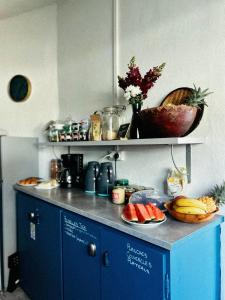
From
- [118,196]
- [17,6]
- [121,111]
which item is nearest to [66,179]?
[118,196]

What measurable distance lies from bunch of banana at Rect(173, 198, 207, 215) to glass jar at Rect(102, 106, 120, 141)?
75 centimetres

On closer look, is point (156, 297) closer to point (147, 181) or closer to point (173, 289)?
point (173, 289)

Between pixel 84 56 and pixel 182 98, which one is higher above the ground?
pixel 84 56

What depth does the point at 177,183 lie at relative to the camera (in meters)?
1.43

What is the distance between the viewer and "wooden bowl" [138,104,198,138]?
3.94ft

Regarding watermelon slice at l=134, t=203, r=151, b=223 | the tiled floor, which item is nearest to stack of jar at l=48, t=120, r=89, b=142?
watermelon slice at l=134, t=203, r=151, b=223

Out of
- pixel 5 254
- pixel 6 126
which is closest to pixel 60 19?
pixel 6 126

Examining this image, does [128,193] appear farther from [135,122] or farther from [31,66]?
[31,66]

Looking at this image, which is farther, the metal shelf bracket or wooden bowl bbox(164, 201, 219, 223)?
the metal shelf bracket

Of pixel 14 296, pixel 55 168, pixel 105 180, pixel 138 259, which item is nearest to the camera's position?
pixel 138 259

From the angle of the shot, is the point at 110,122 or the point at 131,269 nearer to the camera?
the point at 131,269

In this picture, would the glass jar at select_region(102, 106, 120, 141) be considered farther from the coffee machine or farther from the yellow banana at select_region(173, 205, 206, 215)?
the yellow banana at select_region(173, 205, 206, 215)

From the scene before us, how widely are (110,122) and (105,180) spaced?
450 mm

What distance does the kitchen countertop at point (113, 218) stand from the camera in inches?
39.1
